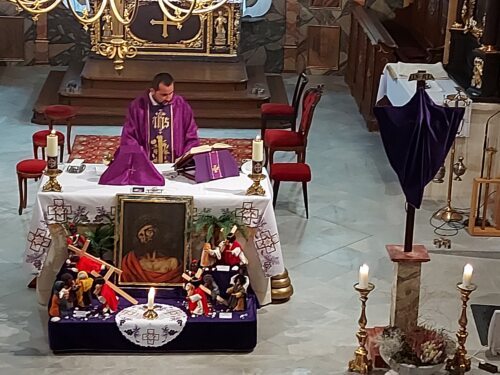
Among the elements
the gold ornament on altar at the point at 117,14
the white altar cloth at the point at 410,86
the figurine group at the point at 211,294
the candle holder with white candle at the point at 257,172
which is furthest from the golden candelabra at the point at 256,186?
the white altar cloth at the point at 410,86

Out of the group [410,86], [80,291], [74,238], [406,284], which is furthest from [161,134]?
[410,86]

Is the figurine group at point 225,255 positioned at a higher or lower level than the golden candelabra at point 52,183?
lower

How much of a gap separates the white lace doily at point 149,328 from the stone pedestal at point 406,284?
1518 millimetres

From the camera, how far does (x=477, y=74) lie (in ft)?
34.8

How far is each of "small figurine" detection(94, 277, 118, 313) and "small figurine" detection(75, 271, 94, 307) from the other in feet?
0.18

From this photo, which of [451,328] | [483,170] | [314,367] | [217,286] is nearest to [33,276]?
[217,286]

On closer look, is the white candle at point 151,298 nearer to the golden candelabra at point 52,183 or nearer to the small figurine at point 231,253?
the small figurine at point 231,253

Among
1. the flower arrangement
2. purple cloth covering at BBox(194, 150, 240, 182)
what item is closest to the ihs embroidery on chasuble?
purple cloth covering at BBox(194, 150, 240, 182)

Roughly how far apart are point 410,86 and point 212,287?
4327mm

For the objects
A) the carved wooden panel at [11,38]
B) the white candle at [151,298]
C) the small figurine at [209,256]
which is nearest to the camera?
the white candle at [151,298]

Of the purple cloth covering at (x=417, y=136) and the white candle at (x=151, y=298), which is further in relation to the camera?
the white candle at (x=151, y=298)

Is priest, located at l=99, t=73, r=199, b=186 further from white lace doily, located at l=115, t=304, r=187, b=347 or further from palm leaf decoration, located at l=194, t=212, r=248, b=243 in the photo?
white lace doily, located at l=115, t=304, r=187, b=347

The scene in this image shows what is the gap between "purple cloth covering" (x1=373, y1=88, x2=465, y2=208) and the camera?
6543mm

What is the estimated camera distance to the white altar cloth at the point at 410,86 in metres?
10.3
